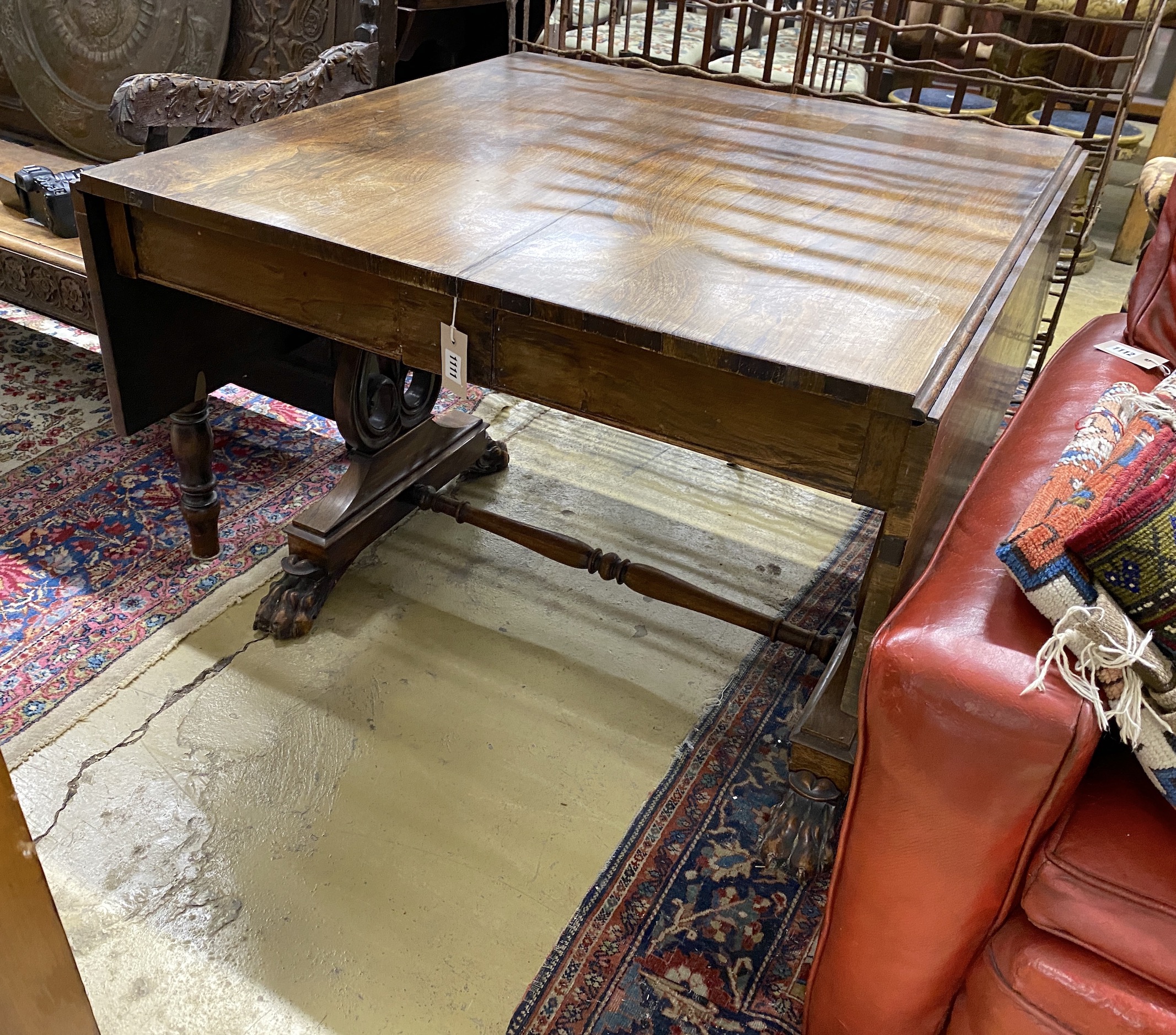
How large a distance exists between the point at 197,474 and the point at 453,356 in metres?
0.81

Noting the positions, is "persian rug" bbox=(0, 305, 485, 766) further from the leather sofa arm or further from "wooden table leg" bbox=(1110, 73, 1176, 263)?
"wooden table leg" bbox=(1110, 73, 1176, 263)

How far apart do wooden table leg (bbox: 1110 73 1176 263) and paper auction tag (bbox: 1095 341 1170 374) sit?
6.93 ft

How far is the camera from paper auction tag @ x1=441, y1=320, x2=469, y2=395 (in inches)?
45.1

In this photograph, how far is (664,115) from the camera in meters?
1.76

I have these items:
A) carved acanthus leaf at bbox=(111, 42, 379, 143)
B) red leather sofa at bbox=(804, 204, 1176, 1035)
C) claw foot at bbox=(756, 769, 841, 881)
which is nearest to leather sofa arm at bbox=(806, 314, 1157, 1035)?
red leather sofa at bbox=(804, 204, 1176, 1035)

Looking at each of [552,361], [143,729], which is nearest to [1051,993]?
[552,361]

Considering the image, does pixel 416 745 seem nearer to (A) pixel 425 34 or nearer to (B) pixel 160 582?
(B) pixel 160 582

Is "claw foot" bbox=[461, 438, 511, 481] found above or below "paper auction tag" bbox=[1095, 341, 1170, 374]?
below

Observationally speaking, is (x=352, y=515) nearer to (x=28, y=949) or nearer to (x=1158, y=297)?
(x=28, y=949)

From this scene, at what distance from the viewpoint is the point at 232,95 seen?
1.82 m

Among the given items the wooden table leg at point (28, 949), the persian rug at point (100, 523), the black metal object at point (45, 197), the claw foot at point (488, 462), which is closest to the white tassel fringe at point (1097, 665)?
the wooden table leg at point (28, 949)

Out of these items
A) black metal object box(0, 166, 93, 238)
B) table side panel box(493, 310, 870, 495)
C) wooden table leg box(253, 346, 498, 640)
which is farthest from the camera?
black metal object box(0, 166, 93, 238)

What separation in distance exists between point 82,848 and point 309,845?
295 millimetres

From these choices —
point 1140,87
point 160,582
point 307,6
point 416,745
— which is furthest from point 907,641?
point 1140,87
